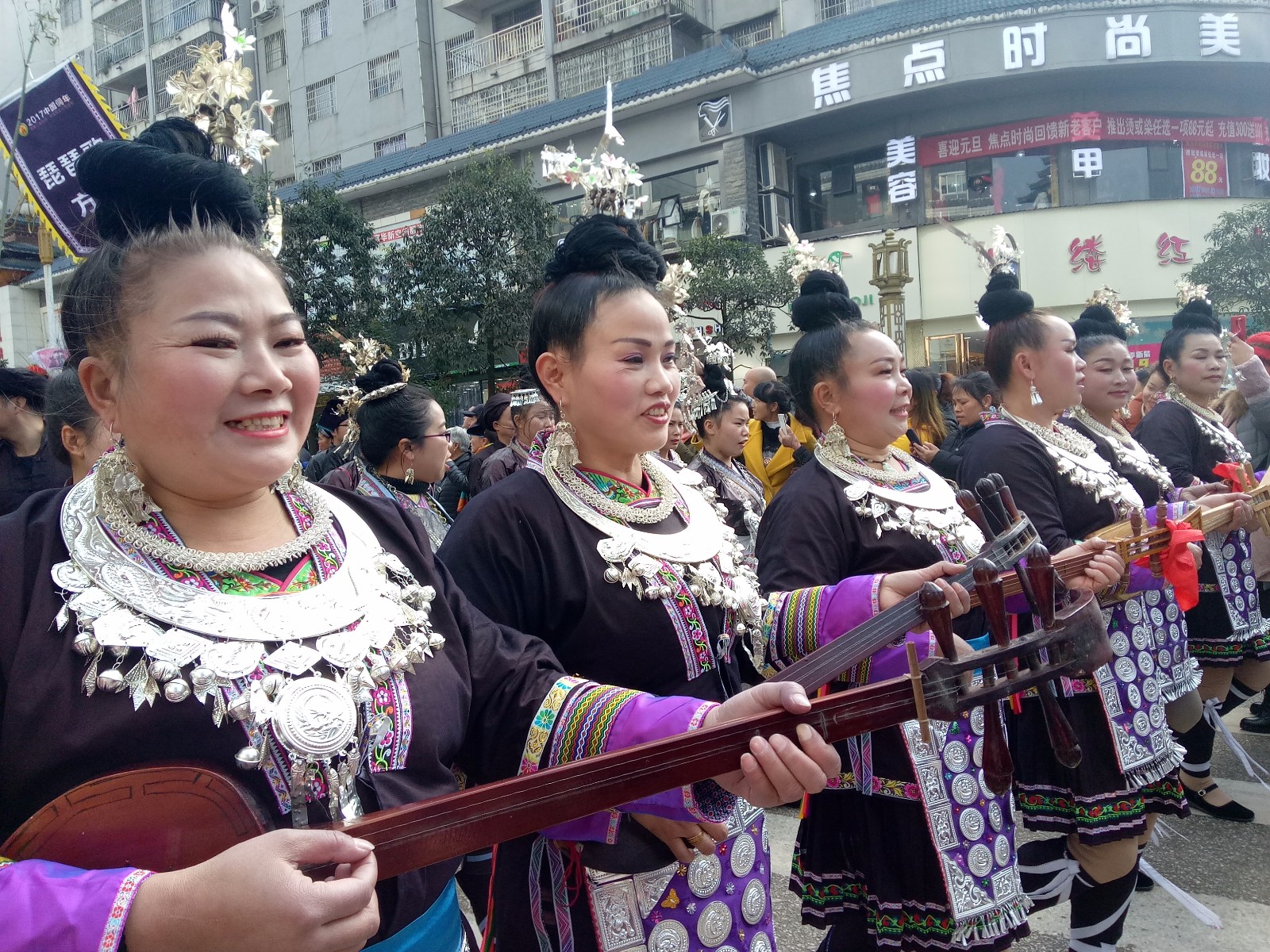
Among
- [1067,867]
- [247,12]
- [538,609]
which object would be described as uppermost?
[247,12]

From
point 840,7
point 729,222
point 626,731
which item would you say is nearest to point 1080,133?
point 840,7

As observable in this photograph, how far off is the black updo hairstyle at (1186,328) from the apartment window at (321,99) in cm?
2453

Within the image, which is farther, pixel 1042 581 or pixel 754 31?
pixel 754 31

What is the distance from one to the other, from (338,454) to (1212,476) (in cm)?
512

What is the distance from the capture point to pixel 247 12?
1009 inches

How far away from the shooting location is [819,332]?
2.65 m

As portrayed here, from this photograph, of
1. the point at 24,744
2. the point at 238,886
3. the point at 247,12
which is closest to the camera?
the point at 238,886

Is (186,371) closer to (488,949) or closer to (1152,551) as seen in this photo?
(488,949)

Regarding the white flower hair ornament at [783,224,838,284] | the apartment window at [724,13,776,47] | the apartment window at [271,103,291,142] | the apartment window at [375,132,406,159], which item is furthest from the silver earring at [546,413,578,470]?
the apartment window at [271,103,291,142]

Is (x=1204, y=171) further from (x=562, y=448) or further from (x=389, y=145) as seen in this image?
(x=389, y=145)

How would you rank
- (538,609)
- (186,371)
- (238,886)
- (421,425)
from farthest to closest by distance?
(421,425) → (538,609) → (186,371) → (238,886)

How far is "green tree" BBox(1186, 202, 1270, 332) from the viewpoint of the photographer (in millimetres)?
13719

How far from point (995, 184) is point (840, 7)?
5428mm

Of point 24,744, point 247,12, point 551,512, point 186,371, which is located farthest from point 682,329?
point 247,12
